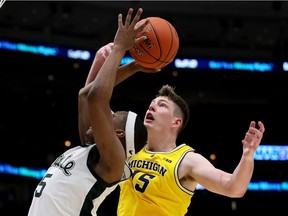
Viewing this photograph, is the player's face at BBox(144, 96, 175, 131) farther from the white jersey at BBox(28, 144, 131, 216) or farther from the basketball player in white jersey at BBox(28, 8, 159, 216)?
the white jersey at BBox(28, 144, 131, 216)

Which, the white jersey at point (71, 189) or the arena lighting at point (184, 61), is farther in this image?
the arena lighting at point (184, 61)

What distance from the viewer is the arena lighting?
51.6 feet

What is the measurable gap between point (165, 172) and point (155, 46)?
1101 millimetres

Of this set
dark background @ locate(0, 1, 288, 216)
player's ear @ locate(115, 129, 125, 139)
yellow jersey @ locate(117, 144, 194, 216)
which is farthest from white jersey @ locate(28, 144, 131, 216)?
dark background @ locate(0, 1, 288, 216)

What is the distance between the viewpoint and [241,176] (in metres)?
3.38

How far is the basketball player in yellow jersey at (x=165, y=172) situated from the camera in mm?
4129

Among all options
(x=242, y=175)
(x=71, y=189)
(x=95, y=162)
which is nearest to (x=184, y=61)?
(x=242, y=175)

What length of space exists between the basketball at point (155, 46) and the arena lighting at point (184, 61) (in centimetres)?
1237

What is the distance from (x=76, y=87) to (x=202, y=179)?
13439 millimetres

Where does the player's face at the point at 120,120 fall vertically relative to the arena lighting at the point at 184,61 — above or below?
above

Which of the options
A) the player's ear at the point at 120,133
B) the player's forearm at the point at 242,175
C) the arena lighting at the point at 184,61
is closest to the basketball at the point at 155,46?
the player's ear at the point at 120,133

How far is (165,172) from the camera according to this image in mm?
4258

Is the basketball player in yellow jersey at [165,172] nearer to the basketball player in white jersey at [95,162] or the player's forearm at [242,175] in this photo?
the player's forearm at [242,175]

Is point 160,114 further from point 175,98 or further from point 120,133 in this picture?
point 120,133
